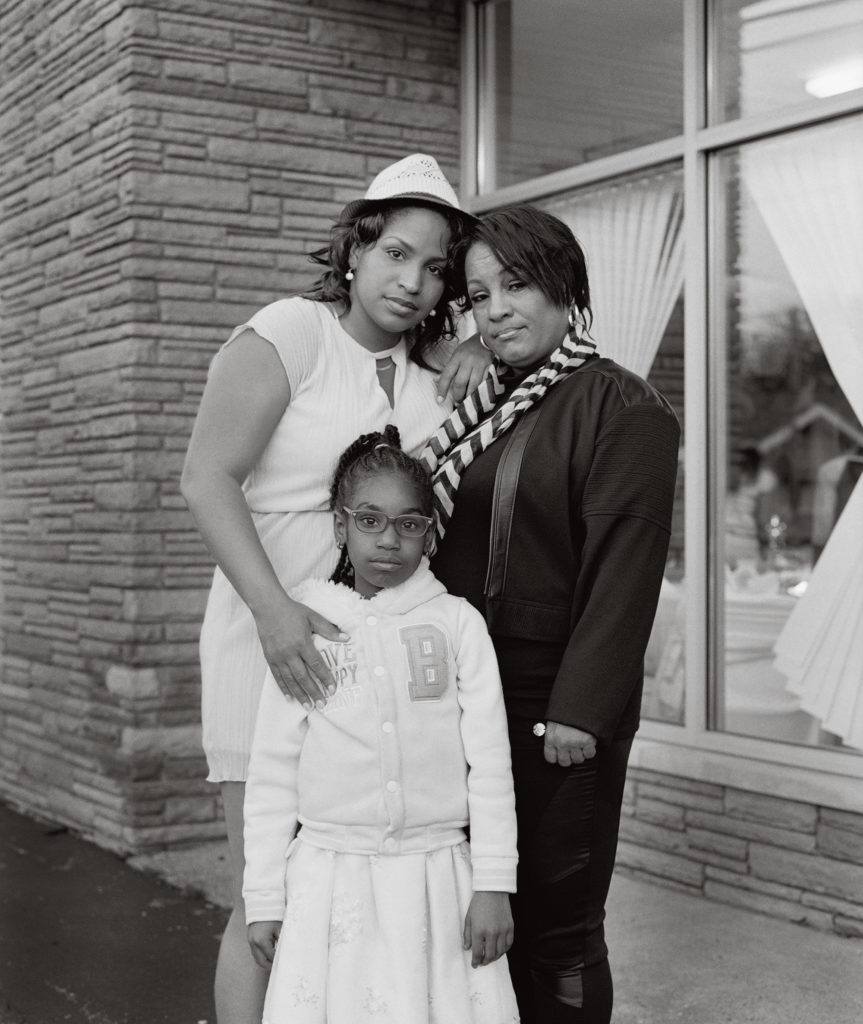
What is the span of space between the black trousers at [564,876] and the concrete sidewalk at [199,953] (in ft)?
3.91

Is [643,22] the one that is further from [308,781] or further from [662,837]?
[308,781]

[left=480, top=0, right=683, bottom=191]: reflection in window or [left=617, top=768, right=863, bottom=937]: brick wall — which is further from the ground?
[left=480, top=0, right=683, bottom=191]: reflection in window

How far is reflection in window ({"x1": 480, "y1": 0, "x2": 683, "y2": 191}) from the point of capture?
489 centimetres

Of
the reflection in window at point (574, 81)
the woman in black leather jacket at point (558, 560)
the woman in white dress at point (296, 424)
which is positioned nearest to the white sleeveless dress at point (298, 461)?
the woman in white dress at point (296, 424)

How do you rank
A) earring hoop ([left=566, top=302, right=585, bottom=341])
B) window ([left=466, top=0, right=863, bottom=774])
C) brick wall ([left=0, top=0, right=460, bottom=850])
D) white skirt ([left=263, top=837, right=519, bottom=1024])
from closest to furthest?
white skirt ([left=263, top=837, right=519, bottom=1024]), earring hoop ([left=566, top=302, right=585, bottom=341]), window ([left=466, top=0, right=863, bottom=774]), brick wall ([left=0, top=0, right=460, bottom=850])

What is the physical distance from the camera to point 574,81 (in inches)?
210

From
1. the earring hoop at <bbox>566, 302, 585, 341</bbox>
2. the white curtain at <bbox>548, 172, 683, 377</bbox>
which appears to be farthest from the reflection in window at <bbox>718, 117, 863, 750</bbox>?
the earring hoop at <bbox>566, 302, 585, 341</bbox>

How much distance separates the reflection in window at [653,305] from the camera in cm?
486

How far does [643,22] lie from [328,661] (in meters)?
3.52

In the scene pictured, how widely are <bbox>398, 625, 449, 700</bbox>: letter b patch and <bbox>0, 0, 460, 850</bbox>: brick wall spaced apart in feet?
9.73

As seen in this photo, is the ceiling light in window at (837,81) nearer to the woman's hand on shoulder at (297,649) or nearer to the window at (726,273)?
the window at (726,273)

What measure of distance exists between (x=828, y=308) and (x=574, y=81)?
5.09 feet

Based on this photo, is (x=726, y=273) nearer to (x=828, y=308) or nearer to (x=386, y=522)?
(x=828, y=308)

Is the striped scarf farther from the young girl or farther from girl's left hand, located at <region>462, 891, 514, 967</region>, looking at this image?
girl's left hand, located at <region>462, 891, 514, 967</region>
